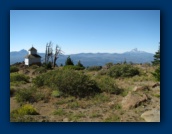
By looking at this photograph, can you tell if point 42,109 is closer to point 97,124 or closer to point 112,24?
point 97,124

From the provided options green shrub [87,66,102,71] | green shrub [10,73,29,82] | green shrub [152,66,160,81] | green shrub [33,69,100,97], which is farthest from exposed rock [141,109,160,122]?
green shrub [10,73,29,82]

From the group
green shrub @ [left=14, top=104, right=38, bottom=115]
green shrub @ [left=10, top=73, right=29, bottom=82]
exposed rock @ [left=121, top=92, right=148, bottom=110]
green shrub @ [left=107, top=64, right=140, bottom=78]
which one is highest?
green shrub @ [left=107, top=64, right=140, bottom=78]

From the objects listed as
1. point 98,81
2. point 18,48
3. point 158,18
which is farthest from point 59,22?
point 158,18

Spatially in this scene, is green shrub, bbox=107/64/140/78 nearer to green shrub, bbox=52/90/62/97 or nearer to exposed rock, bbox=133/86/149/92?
exposed rock, bbox=133/86/149/92

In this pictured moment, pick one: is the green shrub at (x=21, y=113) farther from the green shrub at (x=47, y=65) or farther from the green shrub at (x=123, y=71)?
the green shrub at (x=123, y=71)

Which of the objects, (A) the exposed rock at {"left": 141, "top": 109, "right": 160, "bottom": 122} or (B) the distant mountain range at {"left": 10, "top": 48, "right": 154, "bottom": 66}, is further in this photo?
(B) the distant mountain range at {"left": 10, "top": 48, "right": 154, "bottom": 66}

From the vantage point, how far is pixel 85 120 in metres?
4.85

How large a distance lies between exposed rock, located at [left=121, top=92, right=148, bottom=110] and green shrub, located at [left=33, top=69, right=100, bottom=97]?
0.47 meters

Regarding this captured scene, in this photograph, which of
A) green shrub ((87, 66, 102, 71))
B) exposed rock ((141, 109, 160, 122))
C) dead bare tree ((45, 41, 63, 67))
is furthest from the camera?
green shrub ((87, 66, 102, 71))

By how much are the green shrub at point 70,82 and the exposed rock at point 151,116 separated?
828 millimetres

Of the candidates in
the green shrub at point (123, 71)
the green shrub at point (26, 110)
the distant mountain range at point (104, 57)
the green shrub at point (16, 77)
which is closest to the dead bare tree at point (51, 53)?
the distant mountain range at point (104, 57)

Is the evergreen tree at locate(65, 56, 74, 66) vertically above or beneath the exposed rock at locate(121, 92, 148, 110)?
above

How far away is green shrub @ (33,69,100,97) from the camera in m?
5.09

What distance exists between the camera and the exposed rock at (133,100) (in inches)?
195
